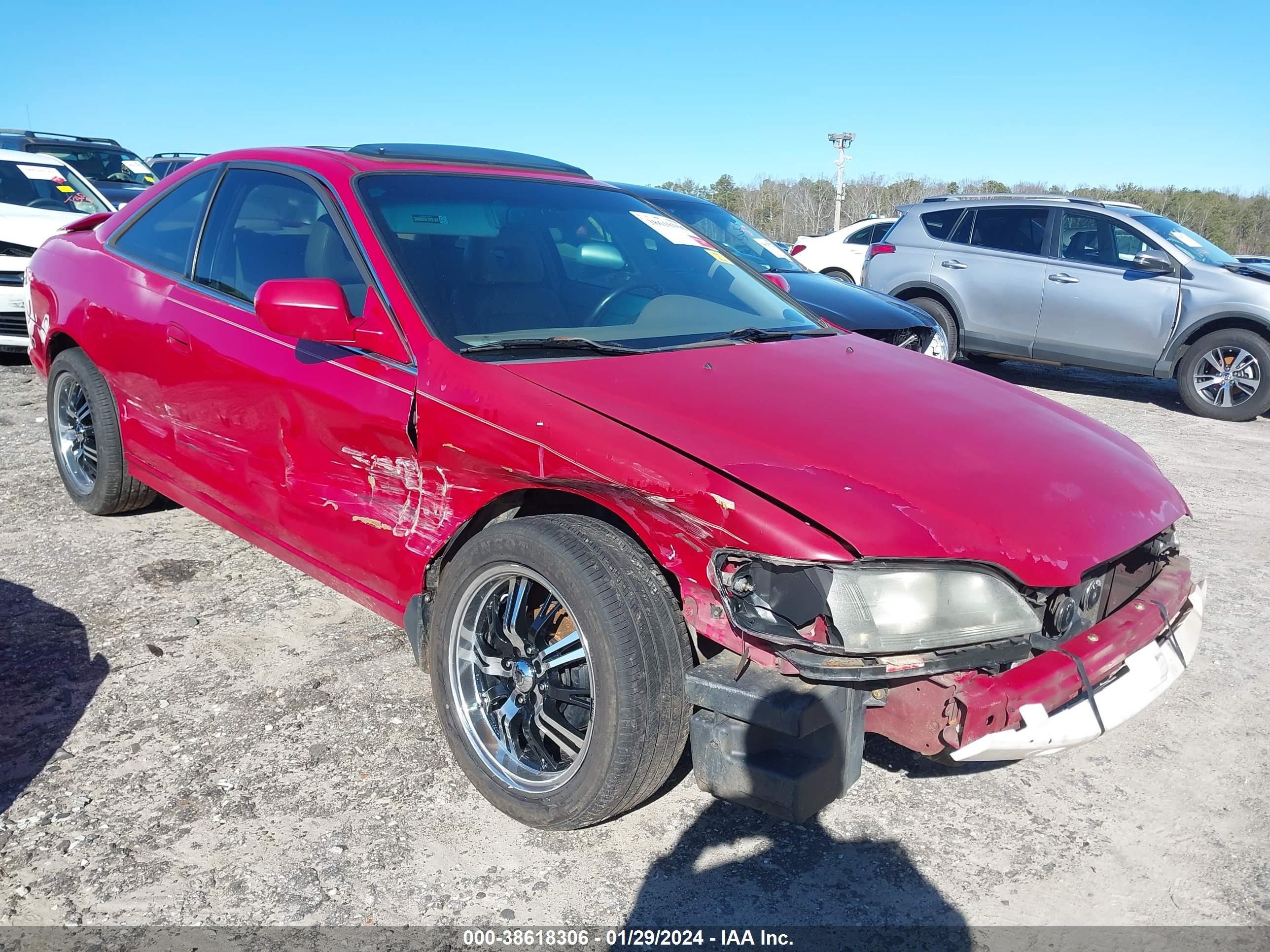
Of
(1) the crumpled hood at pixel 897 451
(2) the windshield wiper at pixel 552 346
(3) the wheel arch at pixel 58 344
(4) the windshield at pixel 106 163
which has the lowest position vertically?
(3) the wheel arch at pixel 58 344

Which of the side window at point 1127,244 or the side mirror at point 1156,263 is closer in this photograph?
the side mirror at point 1156,263

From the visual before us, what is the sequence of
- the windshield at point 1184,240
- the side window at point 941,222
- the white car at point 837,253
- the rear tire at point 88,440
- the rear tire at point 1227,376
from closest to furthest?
the rear tire at point 88,440 < the rear tire at point 1227,376 < the windshield at point 1184,240 < the side window at point 941,222 < the white car at point 837,253

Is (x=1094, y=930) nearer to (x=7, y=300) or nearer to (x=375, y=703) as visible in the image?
(x=375, y=703)

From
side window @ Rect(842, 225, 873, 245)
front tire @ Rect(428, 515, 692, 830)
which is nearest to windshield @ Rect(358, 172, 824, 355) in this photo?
front tire @ Rect(428, 515, 692, 830)

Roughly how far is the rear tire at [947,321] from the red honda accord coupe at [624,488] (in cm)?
615

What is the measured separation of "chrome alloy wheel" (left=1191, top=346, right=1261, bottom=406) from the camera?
316 inches

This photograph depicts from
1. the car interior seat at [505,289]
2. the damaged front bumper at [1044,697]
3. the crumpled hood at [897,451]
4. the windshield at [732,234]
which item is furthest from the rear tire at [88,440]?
the windshield at [732,234]

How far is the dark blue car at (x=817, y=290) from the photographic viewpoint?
6.77 m

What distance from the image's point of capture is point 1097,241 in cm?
857

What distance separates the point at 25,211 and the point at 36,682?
6.68 meters

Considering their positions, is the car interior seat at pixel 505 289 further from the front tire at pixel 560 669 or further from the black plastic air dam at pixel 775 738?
the black plastic air dam at pixel 775 738

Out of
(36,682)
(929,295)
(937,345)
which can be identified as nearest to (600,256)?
(36,682)

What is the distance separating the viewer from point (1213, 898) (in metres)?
2.31

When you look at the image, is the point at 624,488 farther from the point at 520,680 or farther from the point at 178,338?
the point at 178,338
